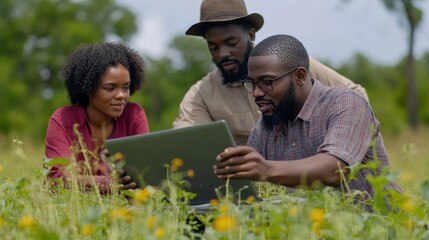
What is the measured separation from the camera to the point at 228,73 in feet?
22.6

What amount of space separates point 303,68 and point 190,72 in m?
49.4

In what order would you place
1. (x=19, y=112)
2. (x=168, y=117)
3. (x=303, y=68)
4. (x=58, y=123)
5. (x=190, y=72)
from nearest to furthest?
1. (x=303, y=68)
2. (x=58, y=123)
3. (x=19, y=112)
4. (x=168, y=117)
5. (x=190, y=72)

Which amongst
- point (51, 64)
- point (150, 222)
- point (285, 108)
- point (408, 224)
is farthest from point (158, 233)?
point (51, 64)

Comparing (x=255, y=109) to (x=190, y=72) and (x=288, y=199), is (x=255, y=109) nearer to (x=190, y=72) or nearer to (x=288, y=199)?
(x=288, y=199)

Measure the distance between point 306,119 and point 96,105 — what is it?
2006 millimetres

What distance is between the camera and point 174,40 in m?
57.3

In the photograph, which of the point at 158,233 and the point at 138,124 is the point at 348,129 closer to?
the point at 158,233

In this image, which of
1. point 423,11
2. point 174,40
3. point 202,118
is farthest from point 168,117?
point 202,118

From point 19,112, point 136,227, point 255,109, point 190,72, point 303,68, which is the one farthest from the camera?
point 190,72

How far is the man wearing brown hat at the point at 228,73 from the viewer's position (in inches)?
261

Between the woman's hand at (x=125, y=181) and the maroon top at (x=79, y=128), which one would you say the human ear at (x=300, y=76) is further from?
the maroon top at (x=79, y=128)

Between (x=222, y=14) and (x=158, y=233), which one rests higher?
(x=222, y=14)

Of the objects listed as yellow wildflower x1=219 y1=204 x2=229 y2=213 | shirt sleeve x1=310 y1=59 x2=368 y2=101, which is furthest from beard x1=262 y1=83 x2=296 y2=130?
shirt sleeve x1=310 y1=59 x2=368 y2=101

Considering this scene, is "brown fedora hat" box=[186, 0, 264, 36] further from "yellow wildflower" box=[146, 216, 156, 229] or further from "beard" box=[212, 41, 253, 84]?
"yellow wildflower" box=[146, 216, 156, 229]
